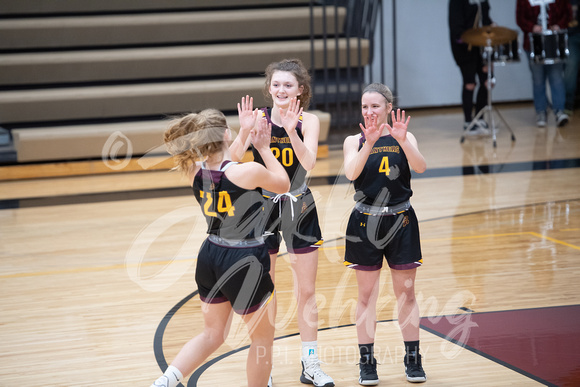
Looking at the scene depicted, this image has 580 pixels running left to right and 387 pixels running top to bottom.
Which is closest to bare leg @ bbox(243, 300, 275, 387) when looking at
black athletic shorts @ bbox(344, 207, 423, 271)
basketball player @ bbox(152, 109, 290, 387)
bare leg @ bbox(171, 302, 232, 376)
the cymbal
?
basketball player @ bbox(152, 109, 290, 387)

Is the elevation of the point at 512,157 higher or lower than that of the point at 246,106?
lower

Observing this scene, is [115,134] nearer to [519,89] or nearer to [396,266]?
[396,266]

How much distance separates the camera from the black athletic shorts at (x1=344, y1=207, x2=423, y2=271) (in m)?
2.87

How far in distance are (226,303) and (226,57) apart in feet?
23.5

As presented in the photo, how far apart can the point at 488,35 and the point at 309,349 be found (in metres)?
6.20

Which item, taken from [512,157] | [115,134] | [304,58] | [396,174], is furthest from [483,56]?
[396,174]

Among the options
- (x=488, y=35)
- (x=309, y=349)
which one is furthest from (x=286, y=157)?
(x=488, y=35)

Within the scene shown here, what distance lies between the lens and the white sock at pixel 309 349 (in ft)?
9.78

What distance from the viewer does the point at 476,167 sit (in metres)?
7.50

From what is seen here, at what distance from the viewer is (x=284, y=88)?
3020mm

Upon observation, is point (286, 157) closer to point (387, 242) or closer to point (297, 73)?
point (297, 73)

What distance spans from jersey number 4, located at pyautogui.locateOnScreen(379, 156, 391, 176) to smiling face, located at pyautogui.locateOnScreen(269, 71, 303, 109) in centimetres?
49

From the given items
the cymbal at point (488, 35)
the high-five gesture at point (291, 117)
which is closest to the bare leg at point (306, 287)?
the high-five gesture at point (291, 117)

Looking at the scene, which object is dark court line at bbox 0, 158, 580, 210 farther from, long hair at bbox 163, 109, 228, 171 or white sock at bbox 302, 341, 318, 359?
long hair at bbox 163, 109, 228, 171
